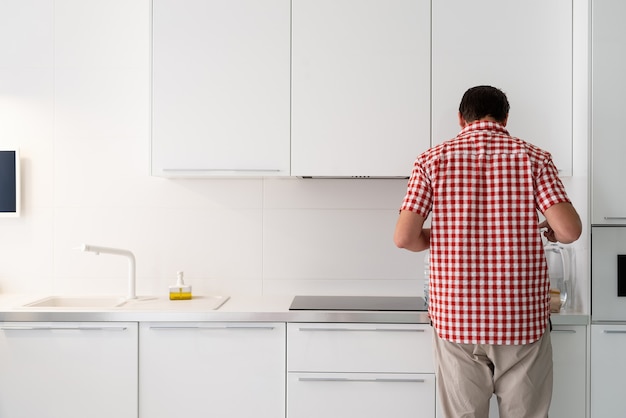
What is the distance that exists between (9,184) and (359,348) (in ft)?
6.24

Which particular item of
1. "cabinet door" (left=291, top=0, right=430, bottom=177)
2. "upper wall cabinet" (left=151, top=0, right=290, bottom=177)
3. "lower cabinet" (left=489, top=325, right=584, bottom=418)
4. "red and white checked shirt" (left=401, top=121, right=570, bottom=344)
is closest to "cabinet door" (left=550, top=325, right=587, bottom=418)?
"lower cabinet" (left=489, top=325, right=584, bottom=418)

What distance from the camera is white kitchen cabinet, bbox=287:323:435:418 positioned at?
7.70 ft

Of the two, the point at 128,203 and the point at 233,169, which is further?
the point at 128,203

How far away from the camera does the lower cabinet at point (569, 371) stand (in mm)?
2338

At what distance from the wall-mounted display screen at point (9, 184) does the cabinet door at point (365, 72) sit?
1.47m

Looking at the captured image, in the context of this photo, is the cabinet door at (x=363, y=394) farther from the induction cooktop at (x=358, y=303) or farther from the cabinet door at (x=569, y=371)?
the cabinet door at (x=569, y=371)

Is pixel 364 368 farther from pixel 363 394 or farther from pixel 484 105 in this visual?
pixel 484 105

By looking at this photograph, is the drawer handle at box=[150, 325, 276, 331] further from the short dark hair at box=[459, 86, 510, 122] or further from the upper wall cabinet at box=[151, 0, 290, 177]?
the short dark hair at box=[459, 86, 510, 122]

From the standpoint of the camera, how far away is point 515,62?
8.37 ft

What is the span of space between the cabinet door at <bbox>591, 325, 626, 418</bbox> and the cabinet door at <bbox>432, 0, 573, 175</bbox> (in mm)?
702

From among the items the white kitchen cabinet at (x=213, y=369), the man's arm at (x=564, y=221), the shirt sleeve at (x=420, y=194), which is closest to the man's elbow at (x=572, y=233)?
the man's arm at (x=564, y=221)

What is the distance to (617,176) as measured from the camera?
7.73ft

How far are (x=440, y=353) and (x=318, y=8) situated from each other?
1.52 meters

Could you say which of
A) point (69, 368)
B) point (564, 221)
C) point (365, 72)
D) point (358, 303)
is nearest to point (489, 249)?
point (564, 221)
